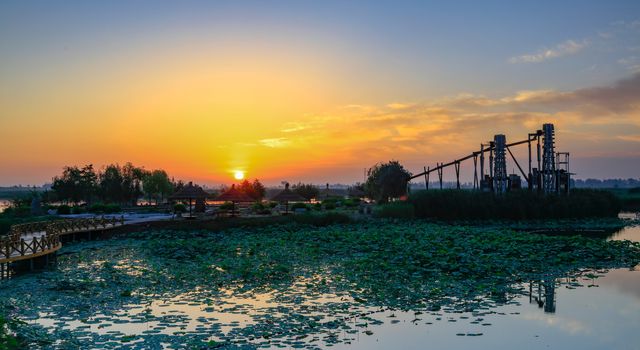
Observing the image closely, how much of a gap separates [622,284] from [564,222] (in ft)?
86.7

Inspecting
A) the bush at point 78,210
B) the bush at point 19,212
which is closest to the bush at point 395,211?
the bush at point 78,210

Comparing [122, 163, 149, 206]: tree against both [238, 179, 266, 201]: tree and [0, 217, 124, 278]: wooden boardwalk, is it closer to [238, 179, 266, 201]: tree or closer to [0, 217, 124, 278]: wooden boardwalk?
[238, 179, 266, 201]: tree

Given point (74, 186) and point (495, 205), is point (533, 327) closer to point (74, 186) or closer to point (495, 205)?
point (495, 205)

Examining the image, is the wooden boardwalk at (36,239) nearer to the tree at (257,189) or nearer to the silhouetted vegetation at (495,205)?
the silhouetted vegetation at (495,205)

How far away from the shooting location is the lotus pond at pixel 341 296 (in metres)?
12.1

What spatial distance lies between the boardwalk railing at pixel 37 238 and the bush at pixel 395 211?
67.4 ft

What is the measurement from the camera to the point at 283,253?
993 inches

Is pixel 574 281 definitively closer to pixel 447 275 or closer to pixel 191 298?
pixel 447 275

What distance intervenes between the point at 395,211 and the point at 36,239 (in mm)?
27533

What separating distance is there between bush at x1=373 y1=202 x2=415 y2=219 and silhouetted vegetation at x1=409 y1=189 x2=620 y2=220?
153 centimetres

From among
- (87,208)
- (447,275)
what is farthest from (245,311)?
(87,208)

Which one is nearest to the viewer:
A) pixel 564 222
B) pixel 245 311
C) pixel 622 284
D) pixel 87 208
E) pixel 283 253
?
pixel 245 311

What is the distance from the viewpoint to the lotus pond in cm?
1208

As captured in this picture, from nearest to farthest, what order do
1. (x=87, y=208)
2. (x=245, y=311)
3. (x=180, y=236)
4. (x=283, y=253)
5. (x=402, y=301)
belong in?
(x=245, y=311) → (x=402, y=301) → (x=283, y=253) → (x=180, y=236) → (x=87, y=208)
